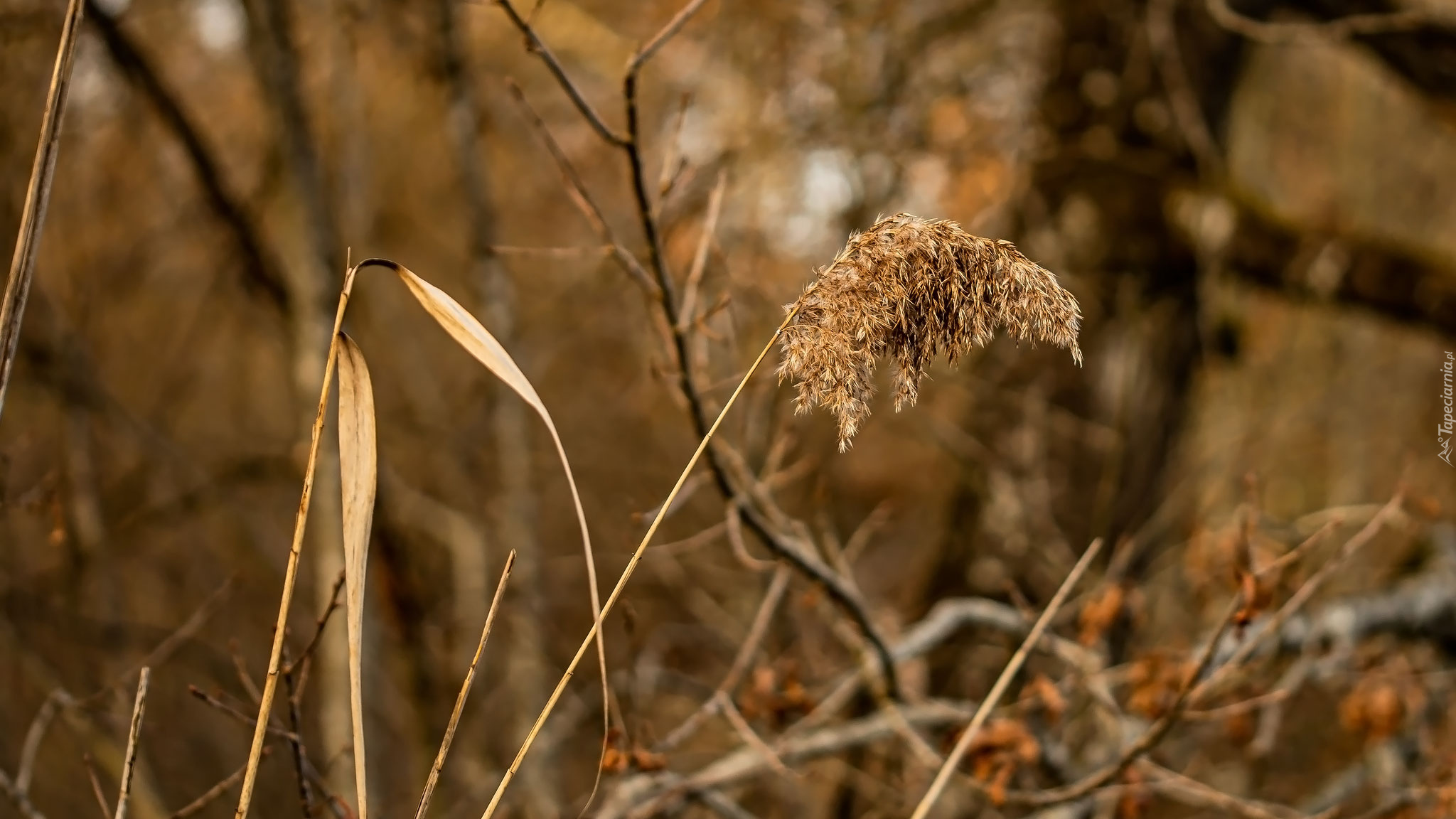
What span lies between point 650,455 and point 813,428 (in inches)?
120

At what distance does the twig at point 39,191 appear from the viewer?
0.92 meters

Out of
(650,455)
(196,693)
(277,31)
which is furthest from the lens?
(650,455)

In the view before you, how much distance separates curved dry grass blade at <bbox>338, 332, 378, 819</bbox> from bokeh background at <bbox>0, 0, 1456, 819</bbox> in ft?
1.59

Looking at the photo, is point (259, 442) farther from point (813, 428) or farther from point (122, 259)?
point (813, 428)

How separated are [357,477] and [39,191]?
1.33ft

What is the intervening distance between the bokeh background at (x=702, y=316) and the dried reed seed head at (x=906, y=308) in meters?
0.48

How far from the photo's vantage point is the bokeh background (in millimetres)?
2938

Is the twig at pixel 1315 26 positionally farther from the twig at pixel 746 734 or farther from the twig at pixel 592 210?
the twig at pixel 746 734

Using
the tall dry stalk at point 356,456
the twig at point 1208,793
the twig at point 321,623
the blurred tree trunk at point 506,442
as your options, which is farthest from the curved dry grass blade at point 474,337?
the blurred tree trunk at point 506,442

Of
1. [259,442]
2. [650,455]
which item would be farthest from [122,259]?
[650,455]

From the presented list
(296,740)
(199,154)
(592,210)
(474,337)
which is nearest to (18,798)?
(296,740)

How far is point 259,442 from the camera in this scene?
584 centimetres

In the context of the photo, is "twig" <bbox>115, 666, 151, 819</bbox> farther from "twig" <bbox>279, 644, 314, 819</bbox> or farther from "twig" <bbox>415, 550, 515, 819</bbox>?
"twig" <bbox>415, 550, 515, 819</bbox>

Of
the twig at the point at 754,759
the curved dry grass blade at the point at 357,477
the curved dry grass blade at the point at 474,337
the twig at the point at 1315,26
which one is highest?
the twig at the point at 1315,26
